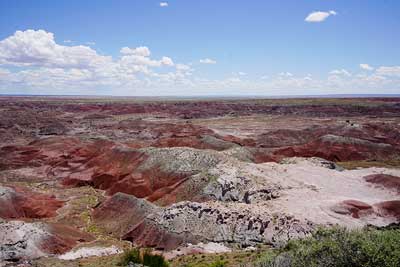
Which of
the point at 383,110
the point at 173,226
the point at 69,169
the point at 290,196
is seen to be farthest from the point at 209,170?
the point at 383,110

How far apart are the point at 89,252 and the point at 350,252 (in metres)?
17.7

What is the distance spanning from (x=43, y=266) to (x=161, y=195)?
15.8 metres

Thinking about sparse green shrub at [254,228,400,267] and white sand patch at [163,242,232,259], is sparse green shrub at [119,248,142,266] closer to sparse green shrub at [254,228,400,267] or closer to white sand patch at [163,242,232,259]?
white sand patch at [163,242,232,259]

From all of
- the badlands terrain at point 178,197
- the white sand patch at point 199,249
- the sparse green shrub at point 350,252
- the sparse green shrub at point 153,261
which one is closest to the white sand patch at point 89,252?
the badlands terrain at point 178,197

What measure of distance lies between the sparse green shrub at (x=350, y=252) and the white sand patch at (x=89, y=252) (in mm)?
13851

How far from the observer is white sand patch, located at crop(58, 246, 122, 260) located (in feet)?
81.2

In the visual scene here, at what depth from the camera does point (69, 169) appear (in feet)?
175

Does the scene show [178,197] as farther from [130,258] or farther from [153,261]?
[153,261]

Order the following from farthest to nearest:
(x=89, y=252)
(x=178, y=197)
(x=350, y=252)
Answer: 1. (x=178, y=197)
2. (x=89, y=252)
3. (x=350, y=252)

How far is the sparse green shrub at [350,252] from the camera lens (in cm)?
1185

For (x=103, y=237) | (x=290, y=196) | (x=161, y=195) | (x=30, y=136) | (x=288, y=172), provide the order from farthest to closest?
(x=30, y=136), (x=288, y=172), (x=161, y=195), (x=290, y=196), (x=103, y=237)

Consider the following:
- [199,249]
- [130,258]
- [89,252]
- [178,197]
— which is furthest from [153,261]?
[178,197]

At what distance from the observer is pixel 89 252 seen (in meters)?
25.6

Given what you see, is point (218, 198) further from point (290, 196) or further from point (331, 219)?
point (331, 219)
